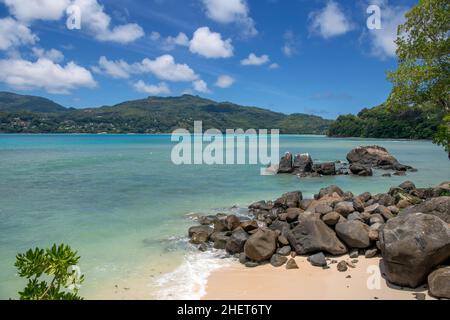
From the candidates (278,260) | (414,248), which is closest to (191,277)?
(278,260)

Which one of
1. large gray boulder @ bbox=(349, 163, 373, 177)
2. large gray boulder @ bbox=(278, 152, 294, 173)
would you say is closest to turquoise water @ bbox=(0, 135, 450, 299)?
large gray boulder @ bbox=(349, 163, 373, 177)

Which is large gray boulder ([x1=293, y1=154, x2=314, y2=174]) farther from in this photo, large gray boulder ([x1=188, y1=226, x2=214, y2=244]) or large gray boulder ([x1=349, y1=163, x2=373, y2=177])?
large gray boulder ([x1=188, y1=226, x2=214, y2=244])

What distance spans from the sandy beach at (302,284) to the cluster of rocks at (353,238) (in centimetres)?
26

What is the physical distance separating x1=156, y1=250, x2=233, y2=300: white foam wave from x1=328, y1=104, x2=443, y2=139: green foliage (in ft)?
313

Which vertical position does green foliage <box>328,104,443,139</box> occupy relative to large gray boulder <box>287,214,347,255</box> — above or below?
above

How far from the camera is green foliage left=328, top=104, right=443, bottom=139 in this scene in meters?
114

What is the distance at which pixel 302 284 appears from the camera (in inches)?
309

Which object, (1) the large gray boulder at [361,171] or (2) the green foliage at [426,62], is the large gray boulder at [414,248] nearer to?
(2) the green foliage at [426,62]

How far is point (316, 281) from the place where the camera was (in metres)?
7.97

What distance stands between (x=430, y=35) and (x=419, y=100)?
103 inches

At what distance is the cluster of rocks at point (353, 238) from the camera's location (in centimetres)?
701

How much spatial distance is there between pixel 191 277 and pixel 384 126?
138681mm
